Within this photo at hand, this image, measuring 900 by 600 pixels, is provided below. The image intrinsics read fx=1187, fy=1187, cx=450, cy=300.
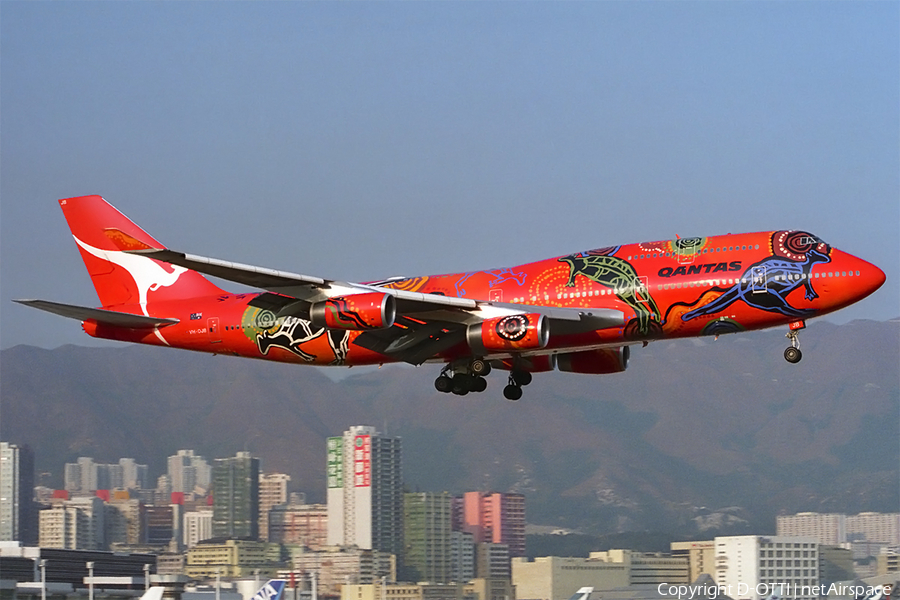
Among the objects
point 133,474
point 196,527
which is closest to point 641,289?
point 133,474

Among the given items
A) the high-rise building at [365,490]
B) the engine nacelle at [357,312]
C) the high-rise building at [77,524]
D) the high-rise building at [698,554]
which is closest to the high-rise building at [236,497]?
the high-rise building at [365,490]

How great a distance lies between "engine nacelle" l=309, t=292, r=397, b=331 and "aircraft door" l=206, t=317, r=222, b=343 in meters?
5.34

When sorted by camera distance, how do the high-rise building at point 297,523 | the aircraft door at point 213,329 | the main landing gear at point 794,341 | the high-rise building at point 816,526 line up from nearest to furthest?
the main landing gear at point 794,341
the aircraft door at point 213,329
the high-rise building at point 816,526
the high-rise building at point 297,523

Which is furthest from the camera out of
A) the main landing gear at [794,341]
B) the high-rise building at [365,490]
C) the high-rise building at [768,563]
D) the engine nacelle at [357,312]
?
the high-rise building at [365,490]

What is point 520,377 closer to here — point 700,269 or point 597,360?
point 597,360

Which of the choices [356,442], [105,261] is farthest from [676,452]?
[105,261]

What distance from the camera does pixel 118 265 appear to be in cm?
3984

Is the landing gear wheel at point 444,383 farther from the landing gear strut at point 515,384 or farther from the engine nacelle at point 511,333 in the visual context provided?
the engine nacelle at point 511,333

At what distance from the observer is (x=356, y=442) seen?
11106 cm

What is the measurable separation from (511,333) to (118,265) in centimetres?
1530

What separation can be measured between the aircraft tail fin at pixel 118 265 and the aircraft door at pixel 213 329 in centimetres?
164

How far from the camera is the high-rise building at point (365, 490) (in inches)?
4085

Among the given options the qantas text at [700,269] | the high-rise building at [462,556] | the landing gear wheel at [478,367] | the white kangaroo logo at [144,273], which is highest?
the white kangaroo logo at [144,273]

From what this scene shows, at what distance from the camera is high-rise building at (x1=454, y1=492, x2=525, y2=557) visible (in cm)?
9350
